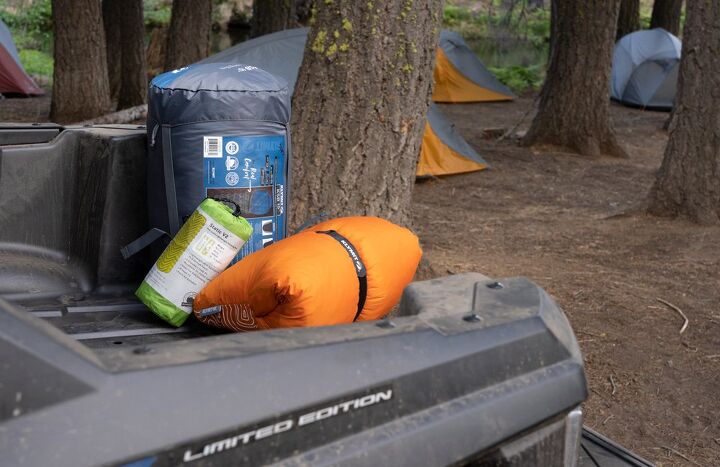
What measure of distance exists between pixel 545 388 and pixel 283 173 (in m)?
1.40

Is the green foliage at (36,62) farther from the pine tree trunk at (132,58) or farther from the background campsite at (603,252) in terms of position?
the pine tree trunk at (132,58)

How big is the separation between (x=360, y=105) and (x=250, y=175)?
5.59 feet

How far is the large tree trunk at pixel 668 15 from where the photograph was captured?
60.3ft

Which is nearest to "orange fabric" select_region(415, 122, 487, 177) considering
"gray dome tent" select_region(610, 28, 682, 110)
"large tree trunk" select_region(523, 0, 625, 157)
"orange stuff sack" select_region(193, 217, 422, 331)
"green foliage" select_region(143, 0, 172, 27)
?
"large tree trunk" select_region(523, 0, 625, 157)

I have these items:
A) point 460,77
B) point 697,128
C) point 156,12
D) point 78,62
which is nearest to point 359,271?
point 697,128

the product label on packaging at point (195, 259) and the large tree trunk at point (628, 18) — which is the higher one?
the large tree trunk at point (628, 18)

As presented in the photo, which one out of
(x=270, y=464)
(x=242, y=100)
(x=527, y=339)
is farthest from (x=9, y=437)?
(x=242, y=100)

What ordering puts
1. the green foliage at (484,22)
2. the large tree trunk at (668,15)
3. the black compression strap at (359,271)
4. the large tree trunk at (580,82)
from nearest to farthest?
the black compression strap at (359,271) < the large tree trunk at (580,82) < the large tree trunk at (668,15) < the green foliage at (484,22)

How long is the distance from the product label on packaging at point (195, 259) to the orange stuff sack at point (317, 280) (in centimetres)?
6

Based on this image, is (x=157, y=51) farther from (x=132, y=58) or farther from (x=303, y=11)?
(x=132, y=58)

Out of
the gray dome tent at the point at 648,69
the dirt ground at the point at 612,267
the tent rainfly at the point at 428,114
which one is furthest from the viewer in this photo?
the gray dome tent at the point at 648,69

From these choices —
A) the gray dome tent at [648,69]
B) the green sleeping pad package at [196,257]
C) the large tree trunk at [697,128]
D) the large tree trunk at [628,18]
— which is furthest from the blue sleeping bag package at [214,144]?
the large tree trunk at [628,18]

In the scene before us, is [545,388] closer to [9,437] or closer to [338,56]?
[9,437]

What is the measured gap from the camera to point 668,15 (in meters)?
18.4
